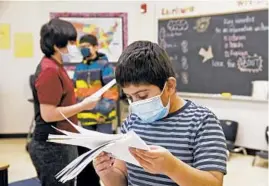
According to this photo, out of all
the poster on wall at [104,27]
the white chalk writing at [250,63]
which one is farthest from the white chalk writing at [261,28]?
the poster on wall at [104,27]

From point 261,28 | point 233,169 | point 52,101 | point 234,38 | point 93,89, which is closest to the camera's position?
point 52,101

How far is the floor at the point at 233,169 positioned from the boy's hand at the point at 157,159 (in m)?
2.89

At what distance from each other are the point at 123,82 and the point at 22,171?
3.46 metres

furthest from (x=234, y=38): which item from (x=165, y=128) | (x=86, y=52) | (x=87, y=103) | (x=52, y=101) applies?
(x=165, y=128)

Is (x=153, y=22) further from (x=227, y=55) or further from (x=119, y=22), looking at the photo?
(x=227, y=55)

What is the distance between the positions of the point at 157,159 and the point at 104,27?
4933mm

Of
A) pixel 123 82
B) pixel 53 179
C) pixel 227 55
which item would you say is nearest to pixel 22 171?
pixel 53 179

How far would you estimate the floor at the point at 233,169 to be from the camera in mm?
3834

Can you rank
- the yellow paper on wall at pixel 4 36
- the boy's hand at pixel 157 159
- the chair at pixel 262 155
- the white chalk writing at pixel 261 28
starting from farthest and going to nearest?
1. the yellow paper on wall at pixel 4 36
2. the white chalk writing at pixel 261 28
3. the chair at pixel 262 155
4. the boy's hand at pixel 157 159

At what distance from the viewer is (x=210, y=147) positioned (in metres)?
1.08

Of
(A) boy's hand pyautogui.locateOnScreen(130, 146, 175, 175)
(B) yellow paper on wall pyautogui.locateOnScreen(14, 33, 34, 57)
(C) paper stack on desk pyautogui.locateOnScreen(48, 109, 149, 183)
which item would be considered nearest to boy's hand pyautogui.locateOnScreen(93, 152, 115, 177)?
(C) paper stack on desk pyautogui.locateOnScreen(48, 109, 149, 183)

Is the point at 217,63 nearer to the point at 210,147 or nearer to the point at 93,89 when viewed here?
the point at 93,89

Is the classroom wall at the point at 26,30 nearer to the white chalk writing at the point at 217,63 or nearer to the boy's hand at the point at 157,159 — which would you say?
the white chalk writing at the point at 217,63

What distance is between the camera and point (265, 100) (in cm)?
457
